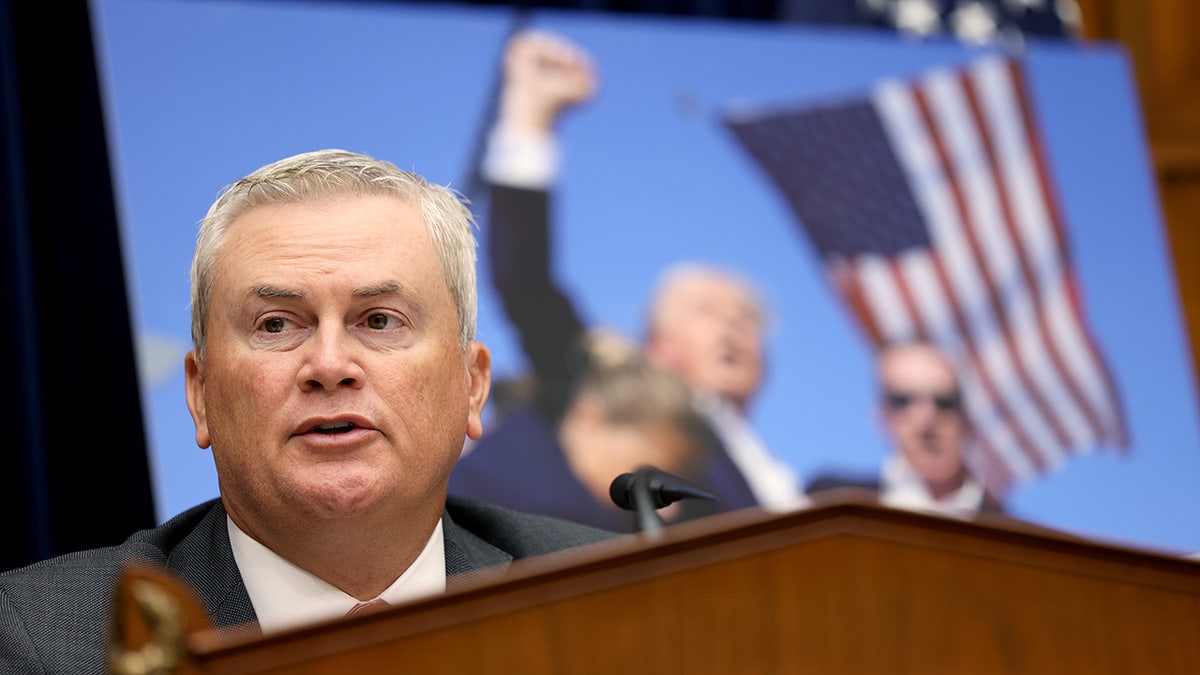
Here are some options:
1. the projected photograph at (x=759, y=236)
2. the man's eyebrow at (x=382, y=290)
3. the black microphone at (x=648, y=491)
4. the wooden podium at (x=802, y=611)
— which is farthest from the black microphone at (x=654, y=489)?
the projected photograph at (x=759, y=236)

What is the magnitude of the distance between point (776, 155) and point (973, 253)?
71 cm

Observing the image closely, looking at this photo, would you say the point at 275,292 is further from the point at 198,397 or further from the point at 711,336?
the point at 711,336

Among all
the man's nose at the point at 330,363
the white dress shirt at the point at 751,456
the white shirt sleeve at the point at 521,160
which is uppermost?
the white shirt sleeve at the point at 521,160

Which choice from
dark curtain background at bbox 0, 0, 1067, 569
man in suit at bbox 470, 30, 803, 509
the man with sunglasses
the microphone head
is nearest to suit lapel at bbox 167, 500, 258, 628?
the microphone head

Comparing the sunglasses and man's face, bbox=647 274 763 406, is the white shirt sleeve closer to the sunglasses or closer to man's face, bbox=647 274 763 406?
man's face, bbox=647 274 763 406

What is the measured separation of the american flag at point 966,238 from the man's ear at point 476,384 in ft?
6.48

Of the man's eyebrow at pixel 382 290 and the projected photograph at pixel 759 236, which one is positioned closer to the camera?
the man's eyebrow at pixel 382 290

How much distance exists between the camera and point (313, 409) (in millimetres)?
1672

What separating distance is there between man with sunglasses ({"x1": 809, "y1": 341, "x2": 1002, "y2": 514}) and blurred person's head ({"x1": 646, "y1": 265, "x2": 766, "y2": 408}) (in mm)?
348

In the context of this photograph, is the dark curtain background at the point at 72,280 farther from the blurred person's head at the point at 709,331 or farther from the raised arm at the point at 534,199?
the blurred person's head at the point at 709,331

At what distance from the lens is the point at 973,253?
4.09m

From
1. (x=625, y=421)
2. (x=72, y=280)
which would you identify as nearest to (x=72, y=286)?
(x=72, y=280)

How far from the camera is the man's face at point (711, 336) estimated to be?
11.7 feet

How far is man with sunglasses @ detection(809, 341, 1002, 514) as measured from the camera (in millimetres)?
3617
